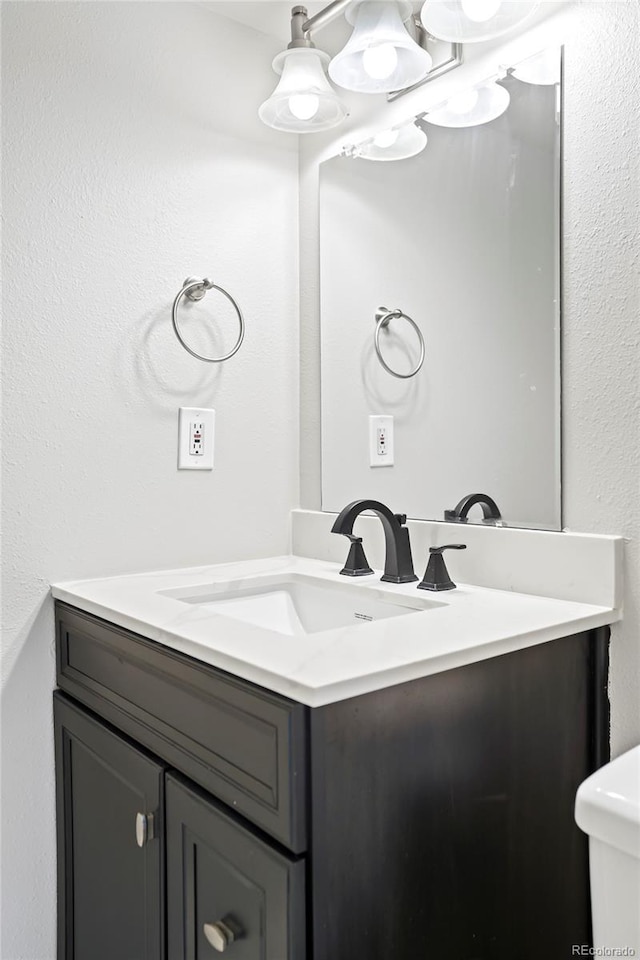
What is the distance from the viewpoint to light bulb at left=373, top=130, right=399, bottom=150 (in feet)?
4.91

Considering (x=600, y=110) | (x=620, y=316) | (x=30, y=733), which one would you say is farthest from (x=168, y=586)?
(x=600, y=110)

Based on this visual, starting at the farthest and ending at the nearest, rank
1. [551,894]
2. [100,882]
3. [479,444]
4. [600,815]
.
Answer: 1. [479,444]
2. [100,882]
3. [551,894]
4. [600,815]

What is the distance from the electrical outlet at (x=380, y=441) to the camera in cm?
154

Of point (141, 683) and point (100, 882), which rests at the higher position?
point (141, 683)

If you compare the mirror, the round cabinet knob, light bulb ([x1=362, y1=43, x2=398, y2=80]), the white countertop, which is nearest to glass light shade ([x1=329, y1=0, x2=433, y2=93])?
light bulb ([x1=362, y1=43, x2=398, y2=80])

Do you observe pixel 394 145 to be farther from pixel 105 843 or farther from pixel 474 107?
pixel 105 843

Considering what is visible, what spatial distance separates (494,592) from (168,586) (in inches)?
24.2

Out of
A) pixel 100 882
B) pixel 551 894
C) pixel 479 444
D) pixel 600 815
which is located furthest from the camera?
pixel 479 444

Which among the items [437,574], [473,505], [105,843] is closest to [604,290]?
[473,505]

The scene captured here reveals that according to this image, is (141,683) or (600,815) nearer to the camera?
(600,815)

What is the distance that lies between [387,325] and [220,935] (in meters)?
1.17

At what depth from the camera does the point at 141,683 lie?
107 centimetres

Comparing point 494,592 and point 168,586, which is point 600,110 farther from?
point 168,586

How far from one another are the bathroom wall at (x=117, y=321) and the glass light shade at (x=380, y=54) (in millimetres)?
362
